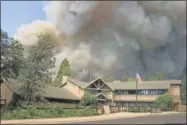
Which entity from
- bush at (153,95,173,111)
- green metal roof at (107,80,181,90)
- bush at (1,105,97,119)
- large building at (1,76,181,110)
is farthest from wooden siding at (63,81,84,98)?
bush at (1,105,97,119)

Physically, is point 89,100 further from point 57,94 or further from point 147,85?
point 147,85

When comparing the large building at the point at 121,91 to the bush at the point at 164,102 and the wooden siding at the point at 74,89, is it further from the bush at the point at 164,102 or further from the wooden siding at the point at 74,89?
the bush at the point at 164,102

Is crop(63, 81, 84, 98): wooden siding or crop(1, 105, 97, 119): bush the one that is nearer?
crop(1, 105, 97, 119): bush

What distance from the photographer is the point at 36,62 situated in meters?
40.5

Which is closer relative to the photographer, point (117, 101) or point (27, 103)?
point (27, 103)

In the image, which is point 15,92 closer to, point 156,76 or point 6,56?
point 6,56

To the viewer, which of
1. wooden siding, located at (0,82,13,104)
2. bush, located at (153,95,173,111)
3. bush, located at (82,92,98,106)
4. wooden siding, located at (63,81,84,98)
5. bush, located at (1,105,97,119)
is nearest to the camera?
bush, located at (1,105,97,119)

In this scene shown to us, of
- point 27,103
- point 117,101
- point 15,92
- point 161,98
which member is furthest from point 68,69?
point 27,103

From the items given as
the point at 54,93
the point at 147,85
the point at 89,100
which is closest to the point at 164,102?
the point at 147,85

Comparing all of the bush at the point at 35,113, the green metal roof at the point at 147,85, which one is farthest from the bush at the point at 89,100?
the bush at the point at 35,113

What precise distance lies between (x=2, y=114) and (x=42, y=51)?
982 centimetres

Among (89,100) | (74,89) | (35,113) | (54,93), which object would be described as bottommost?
(35,113)

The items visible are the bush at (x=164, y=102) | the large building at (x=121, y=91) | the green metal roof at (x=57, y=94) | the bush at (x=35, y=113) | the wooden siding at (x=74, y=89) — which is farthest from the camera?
the large building at (x=121, y=91)

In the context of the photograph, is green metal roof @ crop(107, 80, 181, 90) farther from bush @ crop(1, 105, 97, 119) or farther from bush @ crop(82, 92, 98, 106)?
bush @ crop(1, 105, 97, 119)
